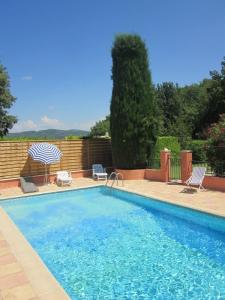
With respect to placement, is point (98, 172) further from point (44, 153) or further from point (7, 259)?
point (7, 259)

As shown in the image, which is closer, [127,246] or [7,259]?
[7,259]

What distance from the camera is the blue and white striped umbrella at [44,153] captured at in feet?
54.0

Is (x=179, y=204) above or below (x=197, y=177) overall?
below

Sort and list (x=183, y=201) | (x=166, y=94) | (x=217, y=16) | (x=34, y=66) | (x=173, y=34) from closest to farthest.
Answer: (x=183, y=201) < (x=217, y=16) < (x=173, y=34) < (x=34, y=66) < (x=166, y=94)

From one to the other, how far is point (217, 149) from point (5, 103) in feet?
99.7

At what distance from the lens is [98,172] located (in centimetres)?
1928

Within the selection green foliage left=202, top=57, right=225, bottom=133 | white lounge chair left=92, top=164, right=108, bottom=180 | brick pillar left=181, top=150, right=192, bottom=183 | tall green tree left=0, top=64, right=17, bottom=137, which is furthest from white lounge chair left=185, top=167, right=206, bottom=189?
tall green tree left=0, top=64, right=17, bottom=137

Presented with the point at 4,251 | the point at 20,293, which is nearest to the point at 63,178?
the point at 4,251

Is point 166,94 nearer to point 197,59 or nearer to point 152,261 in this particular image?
point 197,59

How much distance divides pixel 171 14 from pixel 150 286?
12.6 meters

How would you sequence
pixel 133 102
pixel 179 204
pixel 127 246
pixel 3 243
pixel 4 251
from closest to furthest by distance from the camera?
pixel 4 251 < pixel 3 243 < pixel 127 246 < pixel 179 204 < pixel 133 102

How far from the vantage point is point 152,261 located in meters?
7.61

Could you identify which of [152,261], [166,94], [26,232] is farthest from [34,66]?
[166,94]

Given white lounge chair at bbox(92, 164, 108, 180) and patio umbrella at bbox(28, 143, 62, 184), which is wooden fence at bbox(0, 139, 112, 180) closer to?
patio umbrella at bbox(28, 143, 62, 184)
